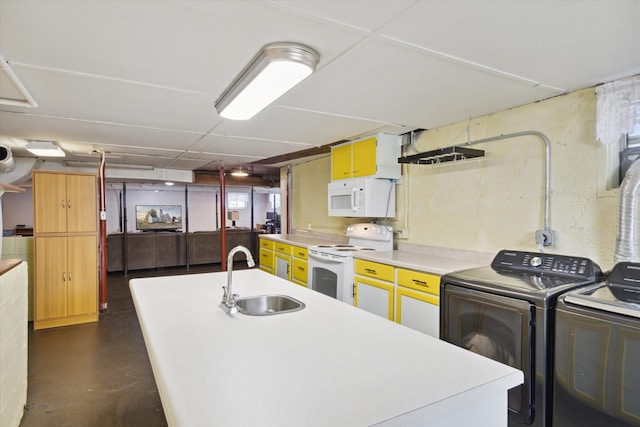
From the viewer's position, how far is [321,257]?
148 inches

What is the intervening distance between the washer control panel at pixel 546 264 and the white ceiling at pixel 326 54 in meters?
Result: 1.09

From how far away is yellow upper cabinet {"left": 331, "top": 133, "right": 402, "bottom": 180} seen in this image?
3.59m

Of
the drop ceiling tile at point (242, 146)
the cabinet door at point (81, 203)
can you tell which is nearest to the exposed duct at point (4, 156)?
the cabinet door at point (81, 203)

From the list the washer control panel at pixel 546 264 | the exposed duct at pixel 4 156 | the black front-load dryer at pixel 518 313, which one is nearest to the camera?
the black front-load dryer at pixel 518 313

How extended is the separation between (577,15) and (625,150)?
1.16 m

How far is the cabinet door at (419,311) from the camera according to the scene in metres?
2.55

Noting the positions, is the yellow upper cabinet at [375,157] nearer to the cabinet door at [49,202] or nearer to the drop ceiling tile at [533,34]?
the drop ceiling tile at [533,34]

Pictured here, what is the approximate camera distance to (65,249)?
4.16 metres

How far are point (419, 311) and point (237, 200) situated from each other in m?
11.2

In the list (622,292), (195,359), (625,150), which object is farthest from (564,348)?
(195,359)

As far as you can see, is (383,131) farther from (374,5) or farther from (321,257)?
(374,5)

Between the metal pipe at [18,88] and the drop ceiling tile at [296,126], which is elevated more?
the drop ceiling tile at [296,126]

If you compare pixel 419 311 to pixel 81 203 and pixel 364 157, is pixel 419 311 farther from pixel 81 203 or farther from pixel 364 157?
pixel 81 203

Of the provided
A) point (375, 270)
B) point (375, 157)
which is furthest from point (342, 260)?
point (375, 157)
